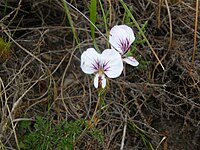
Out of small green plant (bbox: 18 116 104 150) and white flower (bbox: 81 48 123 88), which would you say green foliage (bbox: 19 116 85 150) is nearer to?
small green plant (bbox: 18 116 104 150)

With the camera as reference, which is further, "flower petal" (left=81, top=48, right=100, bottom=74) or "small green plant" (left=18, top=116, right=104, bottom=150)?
"small green plant" (left=18, top=116, right=104, bottom=150)

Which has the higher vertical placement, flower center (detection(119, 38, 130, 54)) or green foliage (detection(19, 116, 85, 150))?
flower center (detection(119, 38, 130, 54))

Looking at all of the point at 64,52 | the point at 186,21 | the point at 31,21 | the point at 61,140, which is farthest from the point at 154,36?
the point at 61,140

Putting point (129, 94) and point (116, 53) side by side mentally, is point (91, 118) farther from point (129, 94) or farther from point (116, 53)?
Result: point (116, 53)

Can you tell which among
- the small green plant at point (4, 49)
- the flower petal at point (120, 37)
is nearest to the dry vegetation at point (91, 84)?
the small green plant at point (4, 49)

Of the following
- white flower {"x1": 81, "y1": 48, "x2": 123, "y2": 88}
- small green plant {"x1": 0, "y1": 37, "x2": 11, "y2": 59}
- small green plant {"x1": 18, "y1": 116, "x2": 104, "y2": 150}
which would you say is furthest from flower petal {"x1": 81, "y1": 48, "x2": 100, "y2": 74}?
small green plant {"x1": 0, "y1": 37, "x2": 11, "y2": 59}

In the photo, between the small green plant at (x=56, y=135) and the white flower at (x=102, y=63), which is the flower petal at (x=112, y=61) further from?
the small green plant at (x=56, y=135)
